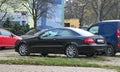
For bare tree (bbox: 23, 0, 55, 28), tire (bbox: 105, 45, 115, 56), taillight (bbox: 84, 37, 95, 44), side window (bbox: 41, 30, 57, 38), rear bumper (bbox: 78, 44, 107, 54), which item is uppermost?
bare tree (bbox: 23, 0, 55, 28)

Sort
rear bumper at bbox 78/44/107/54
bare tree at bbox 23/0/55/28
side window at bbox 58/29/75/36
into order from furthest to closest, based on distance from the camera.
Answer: bare tree at bbox 23/0/55/28
side window at bbox 58/29/75/36
rear bumper at bbox 78/44/107/54

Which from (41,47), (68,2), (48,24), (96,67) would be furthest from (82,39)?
(68,2)

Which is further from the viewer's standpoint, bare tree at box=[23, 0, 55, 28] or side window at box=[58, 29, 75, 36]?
bare tree at box=[23, 0, 55, 28]

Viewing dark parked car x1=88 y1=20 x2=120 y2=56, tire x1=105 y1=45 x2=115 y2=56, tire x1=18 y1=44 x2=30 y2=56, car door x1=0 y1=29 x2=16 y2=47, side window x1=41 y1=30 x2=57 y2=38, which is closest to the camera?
side window x1=41 y1=30 x2=57 y2=38

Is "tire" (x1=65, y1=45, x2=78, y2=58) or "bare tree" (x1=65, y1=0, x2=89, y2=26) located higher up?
"bare tree" (x1=65, y1=0, x2=89, y2=26)

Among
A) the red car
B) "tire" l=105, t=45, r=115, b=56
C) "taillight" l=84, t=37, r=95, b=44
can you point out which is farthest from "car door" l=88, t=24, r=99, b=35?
the red car

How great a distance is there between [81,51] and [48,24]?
3323 cm

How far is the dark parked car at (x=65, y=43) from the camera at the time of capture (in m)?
18.4

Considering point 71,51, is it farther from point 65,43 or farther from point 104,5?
point 104,5

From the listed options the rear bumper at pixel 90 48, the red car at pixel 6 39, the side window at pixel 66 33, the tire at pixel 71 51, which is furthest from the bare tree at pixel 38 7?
the rear bumper at pixel 90 48

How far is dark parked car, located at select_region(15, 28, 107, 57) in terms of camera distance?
1836cm

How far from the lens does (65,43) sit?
1894 cm

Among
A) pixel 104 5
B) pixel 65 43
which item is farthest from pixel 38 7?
pixel 65 43

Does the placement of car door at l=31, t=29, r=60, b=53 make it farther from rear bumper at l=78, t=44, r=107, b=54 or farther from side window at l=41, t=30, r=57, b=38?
rear bumper at l=78, t=44, r=107, b=54
